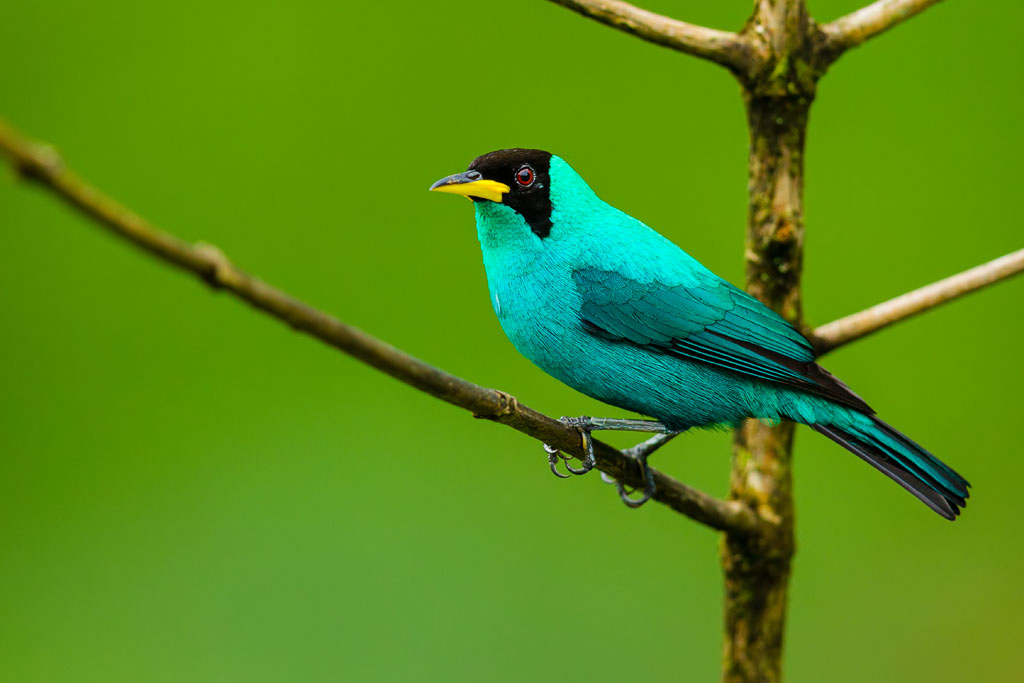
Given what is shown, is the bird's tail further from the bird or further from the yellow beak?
the yellow beak

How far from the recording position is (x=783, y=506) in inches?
134

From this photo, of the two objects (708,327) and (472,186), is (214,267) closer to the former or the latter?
(472,186)

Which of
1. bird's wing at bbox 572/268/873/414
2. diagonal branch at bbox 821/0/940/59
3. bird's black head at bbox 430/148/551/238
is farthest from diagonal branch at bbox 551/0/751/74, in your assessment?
bird's wing at bbox 572/268/873/414

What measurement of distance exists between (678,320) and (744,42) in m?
0.94

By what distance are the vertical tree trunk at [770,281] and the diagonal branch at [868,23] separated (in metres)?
0.08

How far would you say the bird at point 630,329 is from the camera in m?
3.29

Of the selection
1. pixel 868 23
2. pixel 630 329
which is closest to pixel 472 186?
pixel 630 329

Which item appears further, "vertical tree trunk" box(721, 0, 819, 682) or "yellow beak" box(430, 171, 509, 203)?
"yellow beak" box(430, 171, 509, 203)

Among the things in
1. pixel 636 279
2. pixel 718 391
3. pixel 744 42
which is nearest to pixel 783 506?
pixel 718 391

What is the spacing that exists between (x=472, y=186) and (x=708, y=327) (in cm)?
92

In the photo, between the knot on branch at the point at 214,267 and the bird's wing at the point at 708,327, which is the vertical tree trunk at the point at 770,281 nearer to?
the bird's wing at the point at 708,327

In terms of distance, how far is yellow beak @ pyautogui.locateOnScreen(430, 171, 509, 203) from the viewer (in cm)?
316

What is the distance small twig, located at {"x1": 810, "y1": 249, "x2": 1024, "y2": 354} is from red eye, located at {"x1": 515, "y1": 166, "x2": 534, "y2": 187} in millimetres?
1069

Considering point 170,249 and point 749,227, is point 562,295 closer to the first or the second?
point 749,227
